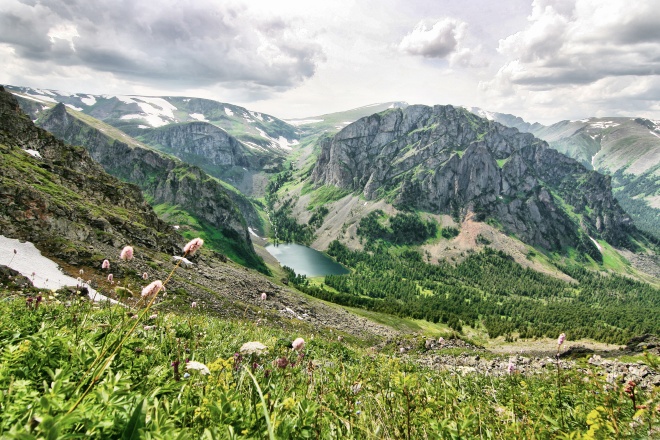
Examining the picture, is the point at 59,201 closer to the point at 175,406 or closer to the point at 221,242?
the point at 175,406

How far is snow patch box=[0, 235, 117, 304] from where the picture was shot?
36000 millimetres

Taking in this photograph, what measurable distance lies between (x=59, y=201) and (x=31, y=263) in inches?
1077

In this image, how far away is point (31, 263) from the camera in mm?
38938

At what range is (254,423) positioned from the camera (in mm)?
2688

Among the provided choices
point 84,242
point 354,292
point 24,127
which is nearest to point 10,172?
point 84,242

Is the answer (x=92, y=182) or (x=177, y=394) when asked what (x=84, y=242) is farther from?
(x=177, y=394)

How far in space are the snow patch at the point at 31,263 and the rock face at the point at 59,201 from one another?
1.94m

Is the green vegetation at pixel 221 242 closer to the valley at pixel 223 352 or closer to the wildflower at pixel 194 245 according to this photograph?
the valley at pixel 223 352

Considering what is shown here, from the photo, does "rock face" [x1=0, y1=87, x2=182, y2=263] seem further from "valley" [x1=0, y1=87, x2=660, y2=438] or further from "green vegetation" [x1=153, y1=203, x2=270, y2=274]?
"green vegetation" [x1=153, y1=203, x2=270, y2=274]

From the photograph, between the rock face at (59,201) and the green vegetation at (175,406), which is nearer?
the green vegetation at (175,406)

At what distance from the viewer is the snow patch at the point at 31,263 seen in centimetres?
3600

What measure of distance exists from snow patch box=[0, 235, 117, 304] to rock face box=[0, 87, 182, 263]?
6.38 feet

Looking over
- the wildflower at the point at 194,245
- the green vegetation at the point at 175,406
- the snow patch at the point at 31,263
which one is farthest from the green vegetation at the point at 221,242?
the wildflower at the point at 194,245

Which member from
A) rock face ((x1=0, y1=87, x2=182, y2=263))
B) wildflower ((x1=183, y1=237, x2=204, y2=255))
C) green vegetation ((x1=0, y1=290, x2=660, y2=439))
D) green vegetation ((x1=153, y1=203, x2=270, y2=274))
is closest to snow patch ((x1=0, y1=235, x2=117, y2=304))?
rock face ((x1=0, y1=87, x2=182, y2=263))
